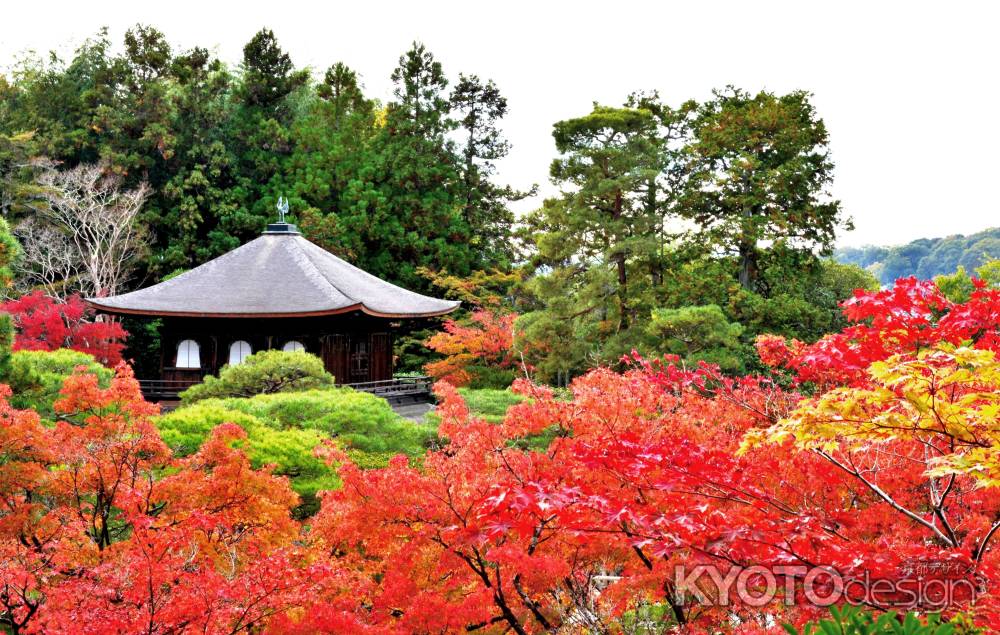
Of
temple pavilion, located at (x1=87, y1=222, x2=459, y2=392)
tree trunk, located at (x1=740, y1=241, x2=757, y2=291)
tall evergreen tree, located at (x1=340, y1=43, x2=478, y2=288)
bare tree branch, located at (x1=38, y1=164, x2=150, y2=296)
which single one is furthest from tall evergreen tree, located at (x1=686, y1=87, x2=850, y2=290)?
bare tree branch, located at (x1=38, y1=164, x2=150, y2=296)

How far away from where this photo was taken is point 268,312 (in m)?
17.4

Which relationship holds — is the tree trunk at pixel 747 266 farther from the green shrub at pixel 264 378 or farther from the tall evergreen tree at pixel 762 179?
the green shrub at pixel 264 378

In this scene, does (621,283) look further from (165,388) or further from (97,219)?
(97,219)

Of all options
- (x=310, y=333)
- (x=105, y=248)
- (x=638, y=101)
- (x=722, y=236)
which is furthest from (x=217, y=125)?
(x=722, y=236)

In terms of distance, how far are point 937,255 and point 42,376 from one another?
4230 centimetres

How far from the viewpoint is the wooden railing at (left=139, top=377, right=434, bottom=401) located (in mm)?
18594

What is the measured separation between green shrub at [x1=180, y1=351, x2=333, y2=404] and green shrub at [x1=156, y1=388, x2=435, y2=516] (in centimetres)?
188

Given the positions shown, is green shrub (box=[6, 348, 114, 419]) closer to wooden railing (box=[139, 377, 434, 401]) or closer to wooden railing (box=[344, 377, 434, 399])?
wooden railing (box=[139, 377, 434, 401])

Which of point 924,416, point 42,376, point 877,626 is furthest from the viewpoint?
point 42,376

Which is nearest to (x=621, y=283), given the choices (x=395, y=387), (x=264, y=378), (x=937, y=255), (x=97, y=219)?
(x=395, y=387)

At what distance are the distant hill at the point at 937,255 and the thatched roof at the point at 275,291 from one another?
26540mm

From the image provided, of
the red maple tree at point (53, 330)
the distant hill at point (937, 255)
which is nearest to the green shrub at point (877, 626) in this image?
the red maple tree at point (53, 330)

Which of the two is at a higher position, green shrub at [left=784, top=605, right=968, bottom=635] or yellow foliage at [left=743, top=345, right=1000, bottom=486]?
yellow foliage at [left=743, top=345, right=1000, bottom=486]

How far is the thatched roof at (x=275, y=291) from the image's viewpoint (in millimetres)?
17516
